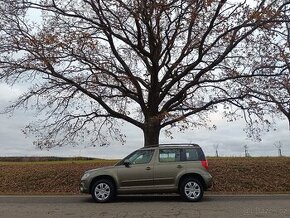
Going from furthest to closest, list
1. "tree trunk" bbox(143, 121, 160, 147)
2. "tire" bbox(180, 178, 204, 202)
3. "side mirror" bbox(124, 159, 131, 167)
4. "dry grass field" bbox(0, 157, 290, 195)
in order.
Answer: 1. "tree trunk" bbox(143, 121, 160, 147)
2. "dry grass field" bbox(0, 157, 290, 195)
3. "side mirror" bbox(124, 159, 131, 167)
4. "tire" bbox(180, 178, 204, 202)

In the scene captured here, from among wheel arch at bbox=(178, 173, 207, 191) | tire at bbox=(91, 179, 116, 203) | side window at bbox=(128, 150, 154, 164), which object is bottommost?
tire at bbox=(91, 179, 116, 203)

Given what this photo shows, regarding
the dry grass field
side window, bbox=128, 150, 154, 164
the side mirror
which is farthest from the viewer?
the dry grass field

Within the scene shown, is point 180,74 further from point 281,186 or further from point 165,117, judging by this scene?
point 281,186

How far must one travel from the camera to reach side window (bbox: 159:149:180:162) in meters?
15.5

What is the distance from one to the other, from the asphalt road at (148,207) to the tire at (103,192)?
26 cm

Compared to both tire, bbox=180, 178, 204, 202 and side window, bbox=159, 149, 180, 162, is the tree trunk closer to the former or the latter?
side window, bbox=159, 149, 180, 162

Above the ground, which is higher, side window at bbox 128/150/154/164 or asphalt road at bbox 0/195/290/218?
side window at bbox 128/150/154/164

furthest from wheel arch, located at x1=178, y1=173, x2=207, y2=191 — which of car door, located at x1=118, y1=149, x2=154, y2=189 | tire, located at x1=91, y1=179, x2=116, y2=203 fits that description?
tire, located at x1=91, y1=179, x2=116, y2=203

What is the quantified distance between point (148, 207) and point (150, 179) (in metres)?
1.76

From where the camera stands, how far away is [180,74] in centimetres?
2156

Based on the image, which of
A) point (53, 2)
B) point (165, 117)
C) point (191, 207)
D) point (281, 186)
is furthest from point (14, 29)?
point (281, 186)

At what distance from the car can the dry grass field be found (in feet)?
12.9

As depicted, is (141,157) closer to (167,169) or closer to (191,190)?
(167,169)

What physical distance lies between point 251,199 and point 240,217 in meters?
4.46
